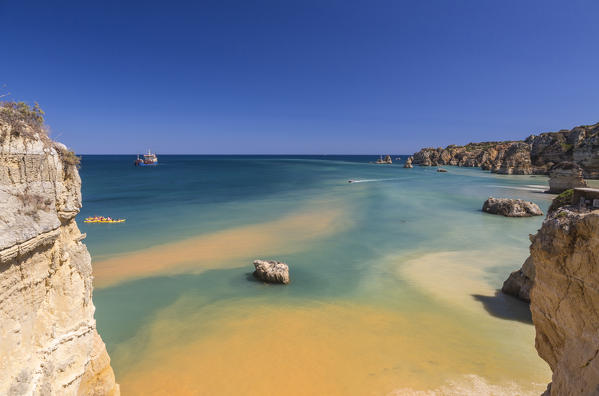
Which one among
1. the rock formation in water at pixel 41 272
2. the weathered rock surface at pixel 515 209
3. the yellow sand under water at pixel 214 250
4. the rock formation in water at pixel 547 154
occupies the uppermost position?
the rock formation in water at pixel 547 154

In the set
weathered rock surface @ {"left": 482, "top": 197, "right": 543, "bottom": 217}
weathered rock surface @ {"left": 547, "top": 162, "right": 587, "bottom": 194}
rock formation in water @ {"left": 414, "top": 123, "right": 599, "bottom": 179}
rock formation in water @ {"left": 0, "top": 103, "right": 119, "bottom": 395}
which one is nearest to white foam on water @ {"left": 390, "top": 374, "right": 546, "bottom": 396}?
rock formation in water @ {"left": 0, "top": 103, "right": 119, "bottom": 395}

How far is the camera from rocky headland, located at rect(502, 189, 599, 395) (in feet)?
14.4

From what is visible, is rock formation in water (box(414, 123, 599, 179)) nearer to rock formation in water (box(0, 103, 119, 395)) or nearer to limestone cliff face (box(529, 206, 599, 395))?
limestone cliff face (box(529, 206, 599, 395))

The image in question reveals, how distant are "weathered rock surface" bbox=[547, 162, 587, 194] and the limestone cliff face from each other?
44583 mm

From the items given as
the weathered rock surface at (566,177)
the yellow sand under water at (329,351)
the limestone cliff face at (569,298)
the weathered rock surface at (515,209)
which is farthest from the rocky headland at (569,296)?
the weathered rock surface at (566,177)

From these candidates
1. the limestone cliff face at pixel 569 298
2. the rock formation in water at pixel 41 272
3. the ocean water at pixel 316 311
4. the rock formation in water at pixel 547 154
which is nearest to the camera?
the rock formation in water at pixel 41 272

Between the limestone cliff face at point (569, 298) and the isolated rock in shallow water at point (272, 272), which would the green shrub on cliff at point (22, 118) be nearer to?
the limestone cliff face at point (569, 298)

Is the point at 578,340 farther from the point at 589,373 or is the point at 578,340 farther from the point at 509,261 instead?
the point at 509,261

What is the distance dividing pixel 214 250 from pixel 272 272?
20.9 feet

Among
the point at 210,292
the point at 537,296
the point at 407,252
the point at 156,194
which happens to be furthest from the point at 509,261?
the point at 156,194

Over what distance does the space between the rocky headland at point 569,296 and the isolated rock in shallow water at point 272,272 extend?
9.44 metres

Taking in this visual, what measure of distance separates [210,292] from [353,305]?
6.15m

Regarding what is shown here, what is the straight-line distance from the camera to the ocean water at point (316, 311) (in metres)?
7.99

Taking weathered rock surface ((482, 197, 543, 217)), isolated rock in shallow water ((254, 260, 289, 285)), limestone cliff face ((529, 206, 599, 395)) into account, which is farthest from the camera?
weathered rock surface ((482, 197, 543, 217))
